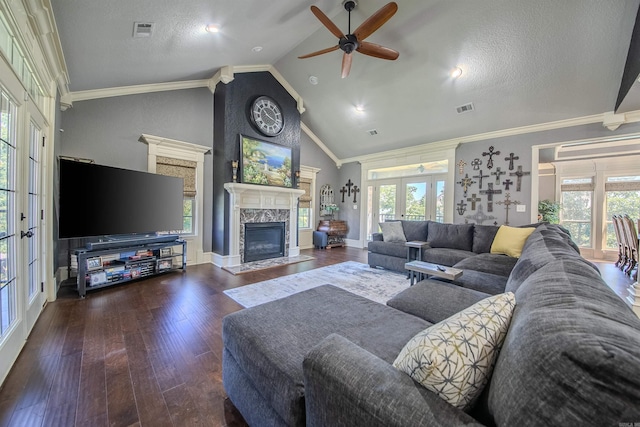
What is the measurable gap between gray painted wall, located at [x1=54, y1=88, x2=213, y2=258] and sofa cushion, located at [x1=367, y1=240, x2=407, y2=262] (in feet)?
10.9

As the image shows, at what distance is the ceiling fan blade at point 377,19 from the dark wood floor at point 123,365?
3581 mm

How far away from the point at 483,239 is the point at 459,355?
3.93m

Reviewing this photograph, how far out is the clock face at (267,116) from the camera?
16.5ft

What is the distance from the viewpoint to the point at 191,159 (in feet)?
15.4

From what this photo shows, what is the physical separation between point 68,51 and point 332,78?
387cm

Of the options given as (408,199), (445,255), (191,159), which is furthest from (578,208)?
(191,159)

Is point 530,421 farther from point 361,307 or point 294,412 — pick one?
point 361,307

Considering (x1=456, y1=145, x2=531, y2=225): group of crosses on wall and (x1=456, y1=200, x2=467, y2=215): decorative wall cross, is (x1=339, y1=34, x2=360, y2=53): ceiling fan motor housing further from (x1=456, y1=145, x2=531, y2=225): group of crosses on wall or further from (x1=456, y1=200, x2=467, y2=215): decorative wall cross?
(x1=456, y1=200, x2=467, y2=215): decorative wall cross

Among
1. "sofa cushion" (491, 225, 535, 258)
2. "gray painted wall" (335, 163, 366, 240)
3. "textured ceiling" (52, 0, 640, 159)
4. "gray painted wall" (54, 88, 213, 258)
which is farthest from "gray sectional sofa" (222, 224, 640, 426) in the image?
"gray painted wall" (335, 163, 366, 240)

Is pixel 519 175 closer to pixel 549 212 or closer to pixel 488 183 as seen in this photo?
pixel 488 183

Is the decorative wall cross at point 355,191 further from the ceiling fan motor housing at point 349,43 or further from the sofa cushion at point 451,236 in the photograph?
the ceiling fan motor housing at point 349,43

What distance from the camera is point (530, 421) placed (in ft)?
1.69

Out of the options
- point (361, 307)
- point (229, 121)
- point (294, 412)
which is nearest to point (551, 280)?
point (361, 307)

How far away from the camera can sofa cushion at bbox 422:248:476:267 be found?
375 centimetres
